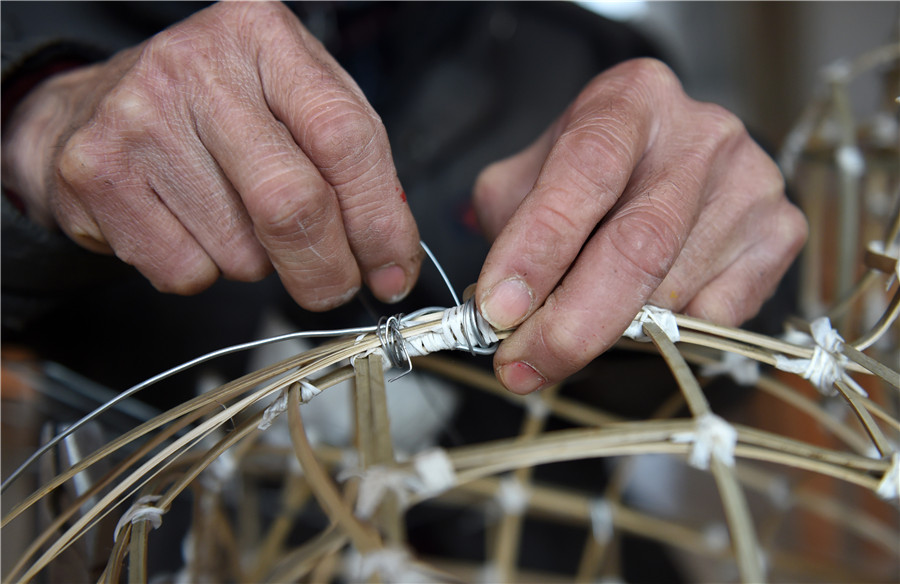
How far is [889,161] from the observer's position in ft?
1.56

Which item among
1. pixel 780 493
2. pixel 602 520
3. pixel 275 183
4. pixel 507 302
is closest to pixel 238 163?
pixel 275 183

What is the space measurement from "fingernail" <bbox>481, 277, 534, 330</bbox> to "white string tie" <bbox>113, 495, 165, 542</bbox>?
0.16 metres

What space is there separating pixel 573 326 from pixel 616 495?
382 millimetres

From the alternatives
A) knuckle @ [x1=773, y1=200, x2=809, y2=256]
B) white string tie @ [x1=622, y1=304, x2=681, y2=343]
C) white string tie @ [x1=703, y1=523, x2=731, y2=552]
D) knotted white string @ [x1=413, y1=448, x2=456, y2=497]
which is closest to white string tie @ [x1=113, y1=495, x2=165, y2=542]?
knotted white string @ [x1=413, y1=448, x2=456, y2=497]

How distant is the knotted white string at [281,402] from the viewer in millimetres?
243

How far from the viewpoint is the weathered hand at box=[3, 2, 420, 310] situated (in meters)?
0.26

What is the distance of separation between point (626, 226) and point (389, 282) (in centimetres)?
13

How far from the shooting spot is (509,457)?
0.20m

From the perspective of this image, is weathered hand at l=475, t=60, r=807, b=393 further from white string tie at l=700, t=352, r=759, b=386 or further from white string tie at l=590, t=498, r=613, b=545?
white string tie at l=590, t=498, r=613, b=545

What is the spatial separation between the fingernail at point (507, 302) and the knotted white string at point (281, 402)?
8cm

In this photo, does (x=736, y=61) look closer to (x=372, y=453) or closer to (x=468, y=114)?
(x=468, y=114)

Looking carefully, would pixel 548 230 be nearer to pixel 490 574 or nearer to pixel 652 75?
pixel 652 75

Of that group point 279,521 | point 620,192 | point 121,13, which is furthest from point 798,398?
point 121,13

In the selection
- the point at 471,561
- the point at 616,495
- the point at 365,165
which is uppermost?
the point at 365,165
